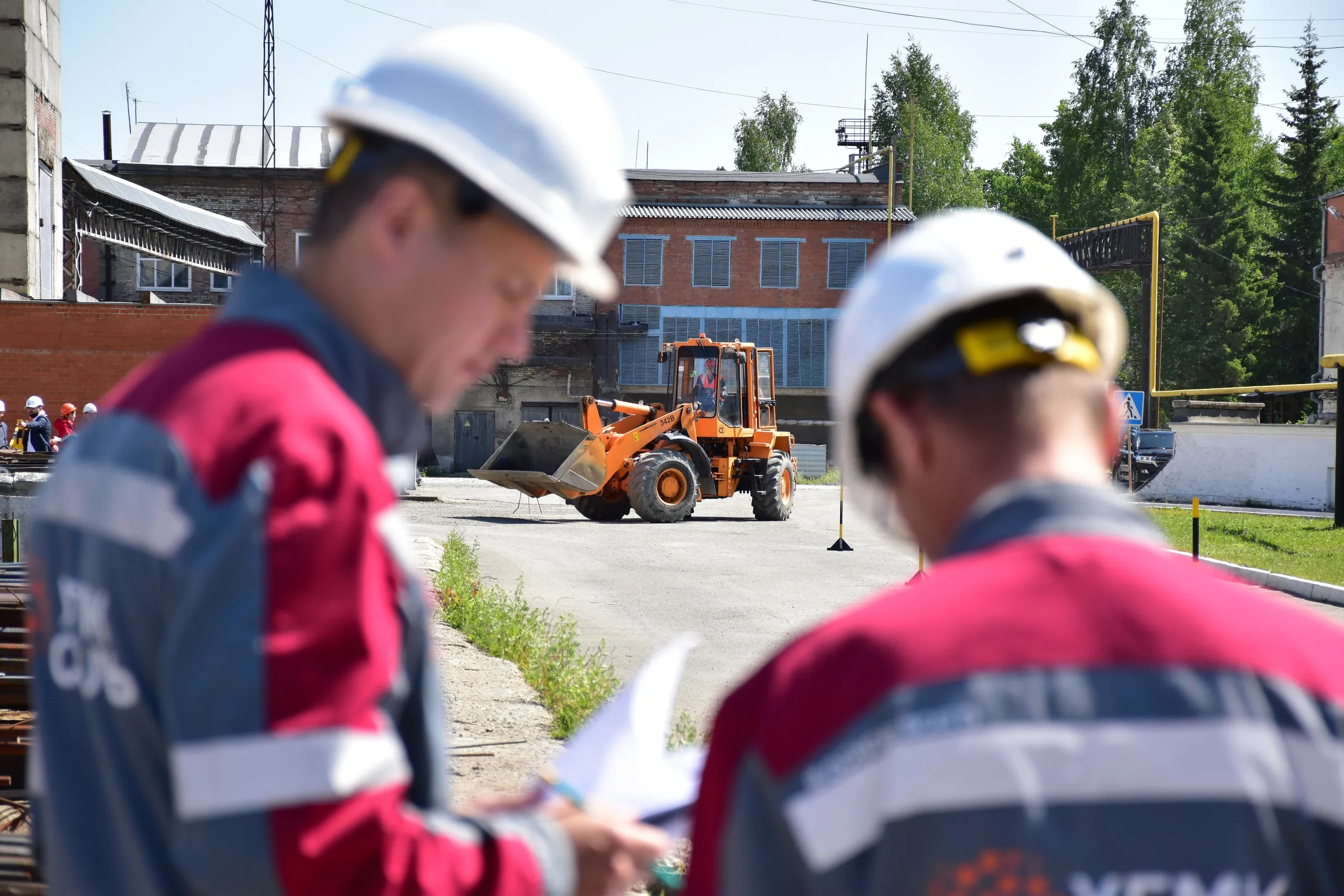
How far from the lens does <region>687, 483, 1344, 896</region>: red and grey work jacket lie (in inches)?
45.0

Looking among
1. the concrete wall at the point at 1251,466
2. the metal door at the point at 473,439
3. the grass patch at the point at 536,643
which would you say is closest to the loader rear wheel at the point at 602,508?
the grass patch at the point at 536,643

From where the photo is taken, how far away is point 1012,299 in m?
1.42

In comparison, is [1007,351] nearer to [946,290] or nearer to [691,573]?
[946,290]

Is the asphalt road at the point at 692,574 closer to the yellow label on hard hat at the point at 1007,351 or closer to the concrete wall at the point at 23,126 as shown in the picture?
the yellow label on hard hat at the point at 1007,351

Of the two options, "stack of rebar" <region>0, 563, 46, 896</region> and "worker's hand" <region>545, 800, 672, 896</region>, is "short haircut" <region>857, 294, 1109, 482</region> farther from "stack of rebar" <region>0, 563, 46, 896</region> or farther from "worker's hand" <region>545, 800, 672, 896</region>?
"stack of rebar" <region>0, 563, 46, 896</region>

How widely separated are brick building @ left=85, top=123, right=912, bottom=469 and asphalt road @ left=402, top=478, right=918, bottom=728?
21001 mm

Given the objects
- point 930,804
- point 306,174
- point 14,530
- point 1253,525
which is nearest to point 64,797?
point 930,804

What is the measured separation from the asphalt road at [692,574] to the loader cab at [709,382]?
6.65 feet

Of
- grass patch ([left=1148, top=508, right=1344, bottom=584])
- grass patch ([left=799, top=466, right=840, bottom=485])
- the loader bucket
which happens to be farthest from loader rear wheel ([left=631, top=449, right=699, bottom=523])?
grass patch ([left=799, top=466, right=840, bottom=485])

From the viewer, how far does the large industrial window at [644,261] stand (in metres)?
48.0

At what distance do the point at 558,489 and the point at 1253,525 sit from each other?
11.3m

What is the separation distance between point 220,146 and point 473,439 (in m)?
15.8

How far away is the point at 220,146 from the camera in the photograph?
164 feet

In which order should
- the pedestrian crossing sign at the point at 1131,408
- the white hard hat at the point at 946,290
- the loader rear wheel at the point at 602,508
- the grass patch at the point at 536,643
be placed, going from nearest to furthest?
the white hard hat at the point at 946,290 < the grass patch at the point at 536,643 < the loader rear wheel at the point at 602,508 < the pedestrian crossing sign at the point at 1131,408
